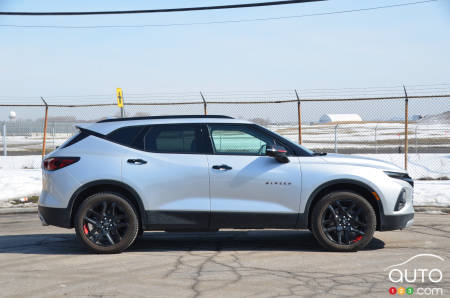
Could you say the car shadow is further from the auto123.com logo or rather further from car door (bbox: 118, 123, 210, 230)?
the auto123.com logo

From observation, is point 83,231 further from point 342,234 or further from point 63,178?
point 342,234

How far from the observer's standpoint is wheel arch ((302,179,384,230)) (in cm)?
698

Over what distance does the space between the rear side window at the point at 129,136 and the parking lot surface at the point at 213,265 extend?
1391 mm

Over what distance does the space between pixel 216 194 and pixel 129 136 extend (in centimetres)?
136

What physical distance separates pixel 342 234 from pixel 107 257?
2.91 metres

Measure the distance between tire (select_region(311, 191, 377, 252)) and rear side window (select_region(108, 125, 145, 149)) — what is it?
2.39 metres

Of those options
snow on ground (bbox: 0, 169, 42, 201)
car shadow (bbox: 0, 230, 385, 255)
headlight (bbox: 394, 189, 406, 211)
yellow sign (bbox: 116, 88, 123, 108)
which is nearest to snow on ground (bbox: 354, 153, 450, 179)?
yellow sign (bbox: 116, 88, 123, 108)

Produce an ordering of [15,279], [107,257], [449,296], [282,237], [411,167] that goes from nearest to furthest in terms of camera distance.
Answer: [449,296], [15,279], [107,257], [282,237], [411,167]

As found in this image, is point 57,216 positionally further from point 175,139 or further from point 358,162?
point 358,162

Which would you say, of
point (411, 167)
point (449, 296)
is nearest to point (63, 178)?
point (449, 296)

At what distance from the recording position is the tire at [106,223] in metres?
6.96

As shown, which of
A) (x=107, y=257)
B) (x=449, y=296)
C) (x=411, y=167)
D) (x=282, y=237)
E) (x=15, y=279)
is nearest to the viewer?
(x=449, y=296)

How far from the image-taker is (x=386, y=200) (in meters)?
6.98

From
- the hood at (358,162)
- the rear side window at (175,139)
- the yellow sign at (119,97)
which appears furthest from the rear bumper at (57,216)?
the yellow sign at (119,97)
